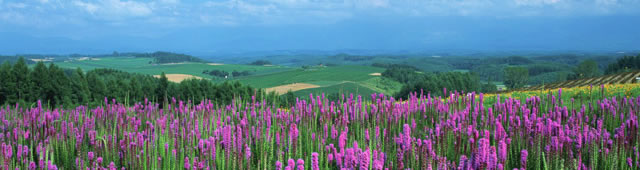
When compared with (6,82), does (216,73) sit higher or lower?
lower

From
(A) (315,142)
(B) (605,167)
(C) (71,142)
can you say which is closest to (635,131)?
(B) (605,167)

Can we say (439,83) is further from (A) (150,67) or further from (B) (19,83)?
(A) (150,67)

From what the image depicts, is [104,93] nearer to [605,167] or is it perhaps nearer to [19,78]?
[19,78]

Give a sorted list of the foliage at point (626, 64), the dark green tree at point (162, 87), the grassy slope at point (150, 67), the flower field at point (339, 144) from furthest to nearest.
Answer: the foliage at point (626, 64)
the grassy slope at point (150, 67)
the dark green tree at point (162, 87)
the flower field at point (339, 144)

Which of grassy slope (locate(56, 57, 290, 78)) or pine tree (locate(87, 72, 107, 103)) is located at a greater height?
pine tree (locate(87, 72, 107, 103))

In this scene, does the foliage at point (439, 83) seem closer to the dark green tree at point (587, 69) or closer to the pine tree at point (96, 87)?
the pine tree at point (96, 87)

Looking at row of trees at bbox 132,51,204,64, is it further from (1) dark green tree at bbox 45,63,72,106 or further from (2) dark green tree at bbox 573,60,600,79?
(1) dark green tree at bbox 45,63,72,106

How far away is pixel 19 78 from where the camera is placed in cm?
2497

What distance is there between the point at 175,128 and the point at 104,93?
74.0ft

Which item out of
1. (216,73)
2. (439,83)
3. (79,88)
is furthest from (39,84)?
(216,73)

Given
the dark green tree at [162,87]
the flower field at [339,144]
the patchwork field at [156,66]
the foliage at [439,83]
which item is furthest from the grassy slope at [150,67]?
the flower field at [339,144]

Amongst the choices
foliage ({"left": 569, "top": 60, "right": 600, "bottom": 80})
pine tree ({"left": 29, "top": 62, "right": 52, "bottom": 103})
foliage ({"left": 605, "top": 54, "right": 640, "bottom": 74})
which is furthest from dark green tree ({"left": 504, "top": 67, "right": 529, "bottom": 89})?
pine tree ({"left": 29, "top": 62, "right": 52, "bottom": 103})

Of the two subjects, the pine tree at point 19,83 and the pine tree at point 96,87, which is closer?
the pine tree at point 19,83

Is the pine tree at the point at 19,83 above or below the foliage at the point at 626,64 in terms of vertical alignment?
above
